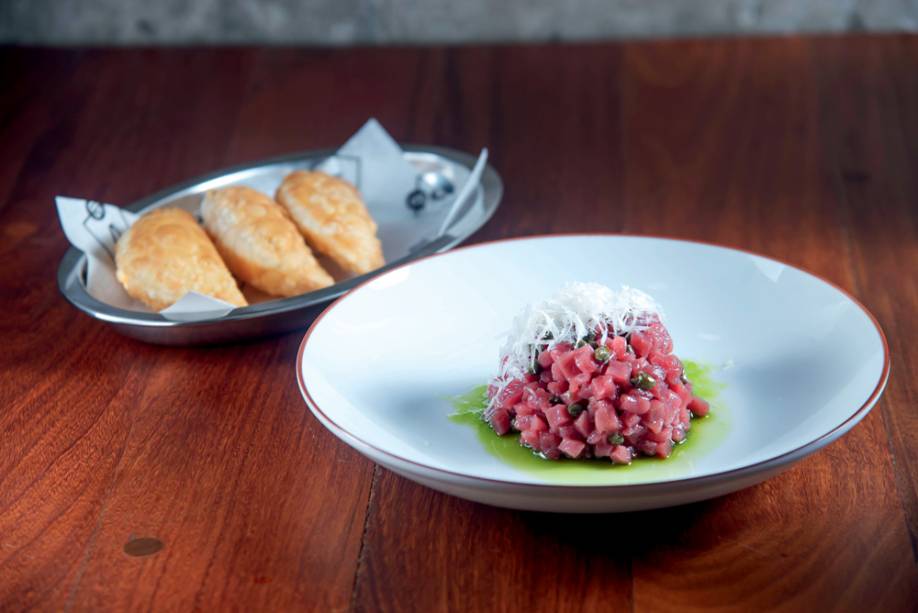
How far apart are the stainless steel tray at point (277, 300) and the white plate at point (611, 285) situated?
130mm

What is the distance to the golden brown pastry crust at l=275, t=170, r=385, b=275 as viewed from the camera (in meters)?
1.85

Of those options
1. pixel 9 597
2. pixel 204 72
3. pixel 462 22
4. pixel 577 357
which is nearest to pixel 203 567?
pixel 9 597

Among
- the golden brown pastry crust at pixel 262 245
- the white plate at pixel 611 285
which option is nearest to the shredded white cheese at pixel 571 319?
the white plate at pixel 611 285

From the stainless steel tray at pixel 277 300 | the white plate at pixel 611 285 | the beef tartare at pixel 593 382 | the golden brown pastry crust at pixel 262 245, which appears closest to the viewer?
the white plate at pixel 611 285

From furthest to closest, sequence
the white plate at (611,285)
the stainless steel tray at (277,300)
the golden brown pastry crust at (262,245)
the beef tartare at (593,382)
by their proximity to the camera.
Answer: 1. the golden brown pastry crust at (262,245)
2. the stainless steel tray at (277,300)
3. the beef tartare at (593,382)
4. the white plate at (611,285)

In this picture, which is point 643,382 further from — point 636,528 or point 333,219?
point 333,219

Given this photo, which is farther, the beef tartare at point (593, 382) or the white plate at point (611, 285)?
the beef tartare at point (593, 382)

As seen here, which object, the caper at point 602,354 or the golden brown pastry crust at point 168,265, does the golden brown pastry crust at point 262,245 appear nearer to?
the golden brown pastry crust at point 168,265

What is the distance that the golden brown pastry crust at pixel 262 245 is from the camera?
1781 mm

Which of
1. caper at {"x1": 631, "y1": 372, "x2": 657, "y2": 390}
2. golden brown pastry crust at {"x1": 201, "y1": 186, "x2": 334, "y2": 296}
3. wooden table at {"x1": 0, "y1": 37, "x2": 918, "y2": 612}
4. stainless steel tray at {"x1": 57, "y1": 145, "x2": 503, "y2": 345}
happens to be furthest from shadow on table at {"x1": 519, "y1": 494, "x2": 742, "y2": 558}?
golden brown pastry crust at {"x1": 201, "y1": 186, "x2": 334, "y2": 296}

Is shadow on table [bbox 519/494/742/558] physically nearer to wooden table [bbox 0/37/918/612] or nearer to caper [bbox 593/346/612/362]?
wooden table [bbox 0/37/918/612]

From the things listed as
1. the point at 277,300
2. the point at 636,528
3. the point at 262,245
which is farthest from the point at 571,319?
the point at 262,245

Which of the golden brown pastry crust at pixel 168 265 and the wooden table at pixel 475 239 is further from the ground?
the golden brown pastry crust at pixel 168 265

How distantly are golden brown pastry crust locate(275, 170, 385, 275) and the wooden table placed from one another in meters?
0.18
